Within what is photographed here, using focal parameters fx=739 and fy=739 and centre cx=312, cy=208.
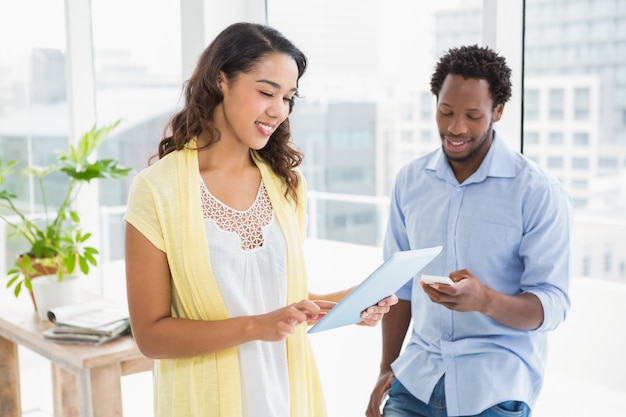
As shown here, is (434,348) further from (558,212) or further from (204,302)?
(204,302)

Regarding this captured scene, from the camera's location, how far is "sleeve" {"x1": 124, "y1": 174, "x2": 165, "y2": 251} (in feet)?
4.81

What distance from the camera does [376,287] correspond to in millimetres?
1396

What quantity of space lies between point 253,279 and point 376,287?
28 cm

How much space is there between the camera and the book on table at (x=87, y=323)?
2400 millimetres

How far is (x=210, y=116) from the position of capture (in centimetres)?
158

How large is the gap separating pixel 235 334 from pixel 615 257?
327 cm

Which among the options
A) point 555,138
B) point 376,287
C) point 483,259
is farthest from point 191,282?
point 555,138

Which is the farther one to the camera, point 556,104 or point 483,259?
point 556,104

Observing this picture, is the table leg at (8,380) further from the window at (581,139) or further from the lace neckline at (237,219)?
the window at (581,139)

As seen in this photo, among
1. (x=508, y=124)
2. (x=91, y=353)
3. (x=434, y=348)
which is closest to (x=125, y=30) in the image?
(x=91, y=353)

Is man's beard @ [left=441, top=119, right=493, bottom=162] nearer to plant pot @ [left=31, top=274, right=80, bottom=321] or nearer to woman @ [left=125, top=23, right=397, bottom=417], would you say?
woman @ [left=125, top=23, right=397, bottom=417]

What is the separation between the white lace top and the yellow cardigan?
21 millimetres

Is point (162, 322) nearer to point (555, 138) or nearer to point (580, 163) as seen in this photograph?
point (555, 138)

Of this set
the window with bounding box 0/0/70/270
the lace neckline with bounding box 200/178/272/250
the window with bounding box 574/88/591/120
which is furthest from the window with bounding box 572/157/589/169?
the window with bounding box 0/0/70/270
